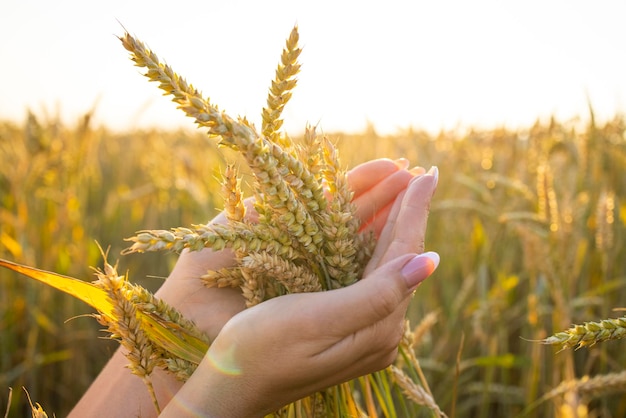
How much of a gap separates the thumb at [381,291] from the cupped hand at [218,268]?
0.38 metres

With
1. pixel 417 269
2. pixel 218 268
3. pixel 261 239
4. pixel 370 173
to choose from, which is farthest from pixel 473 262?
pixel 261 239

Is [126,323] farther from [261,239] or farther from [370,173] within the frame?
[370,173]

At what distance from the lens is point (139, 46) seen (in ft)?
1.98

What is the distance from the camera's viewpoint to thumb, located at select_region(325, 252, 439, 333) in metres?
0.79

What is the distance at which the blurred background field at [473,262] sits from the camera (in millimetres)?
1776

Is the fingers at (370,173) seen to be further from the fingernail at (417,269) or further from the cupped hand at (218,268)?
the fingernail at (417,269)

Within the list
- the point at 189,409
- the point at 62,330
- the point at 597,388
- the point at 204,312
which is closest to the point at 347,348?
the point at 189,409

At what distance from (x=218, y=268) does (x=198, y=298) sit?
8 centimetres

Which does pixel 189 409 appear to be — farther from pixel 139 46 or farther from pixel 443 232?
pixel 443 232

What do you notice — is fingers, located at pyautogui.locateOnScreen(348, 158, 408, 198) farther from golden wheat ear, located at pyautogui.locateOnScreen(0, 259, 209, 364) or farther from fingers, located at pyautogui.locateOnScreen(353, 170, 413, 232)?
golden wheat ear, located at pyautogui.locateOnScreen(0, 259, 209, 364)

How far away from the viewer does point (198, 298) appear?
121cm

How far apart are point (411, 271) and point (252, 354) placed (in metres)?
0.26

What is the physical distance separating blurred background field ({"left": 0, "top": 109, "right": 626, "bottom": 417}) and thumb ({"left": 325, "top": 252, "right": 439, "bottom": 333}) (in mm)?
792

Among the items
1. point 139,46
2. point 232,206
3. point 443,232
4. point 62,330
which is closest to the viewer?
point 139,46
